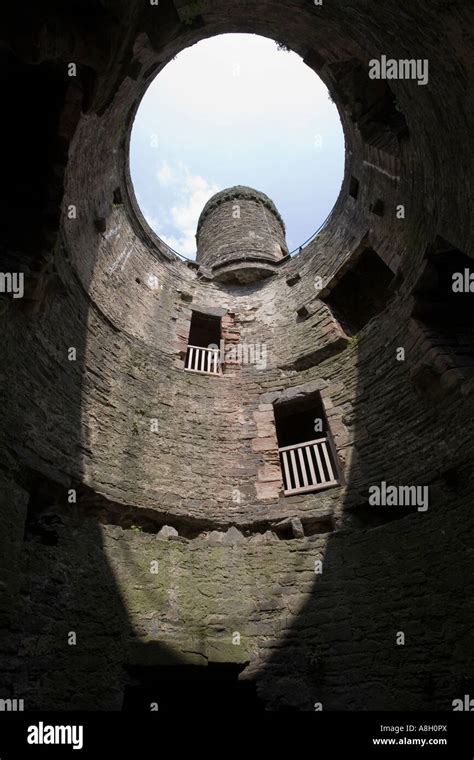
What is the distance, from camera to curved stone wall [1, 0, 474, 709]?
4348mm

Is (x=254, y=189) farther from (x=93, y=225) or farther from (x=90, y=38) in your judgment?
(x=90, y=38)

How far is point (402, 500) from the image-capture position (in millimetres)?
5617

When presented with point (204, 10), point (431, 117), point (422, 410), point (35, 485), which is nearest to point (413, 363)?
point (422, 410)

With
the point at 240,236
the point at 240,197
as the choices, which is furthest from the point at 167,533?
the point at 240,197

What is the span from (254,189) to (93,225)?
1149 centimetres

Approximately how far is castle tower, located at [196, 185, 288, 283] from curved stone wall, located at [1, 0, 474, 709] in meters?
3.95

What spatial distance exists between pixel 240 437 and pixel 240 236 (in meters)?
9.94

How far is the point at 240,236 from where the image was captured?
Result: 1577 cm

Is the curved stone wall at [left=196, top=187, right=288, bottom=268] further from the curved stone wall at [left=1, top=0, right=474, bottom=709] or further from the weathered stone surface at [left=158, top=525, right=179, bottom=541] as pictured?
the weathered stone surface at [left=158, top=525, right=179, bottom=541]

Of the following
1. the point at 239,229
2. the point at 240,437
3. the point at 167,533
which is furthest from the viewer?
the point at 239,229

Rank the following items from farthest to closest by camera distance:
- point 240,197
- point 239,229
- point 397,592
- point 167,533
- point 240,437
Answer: point 240,197
point 239,229
point 240,437
point 167,533
point 397,592

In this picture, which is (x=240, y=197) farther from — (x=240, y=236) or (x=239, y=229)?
(x=240, y=236)

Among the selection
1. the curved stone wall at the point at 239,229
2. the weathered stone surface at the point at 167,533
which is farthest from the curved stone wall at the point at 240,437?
the curved stone wall at the point at 239,229

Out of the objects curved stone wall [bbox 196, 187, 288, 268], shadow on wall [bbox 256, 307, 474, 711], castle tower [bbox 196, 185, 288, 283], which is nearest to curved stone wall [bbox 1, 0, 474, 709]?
shadow on wall [bbox 256, 307, 474, 711]
